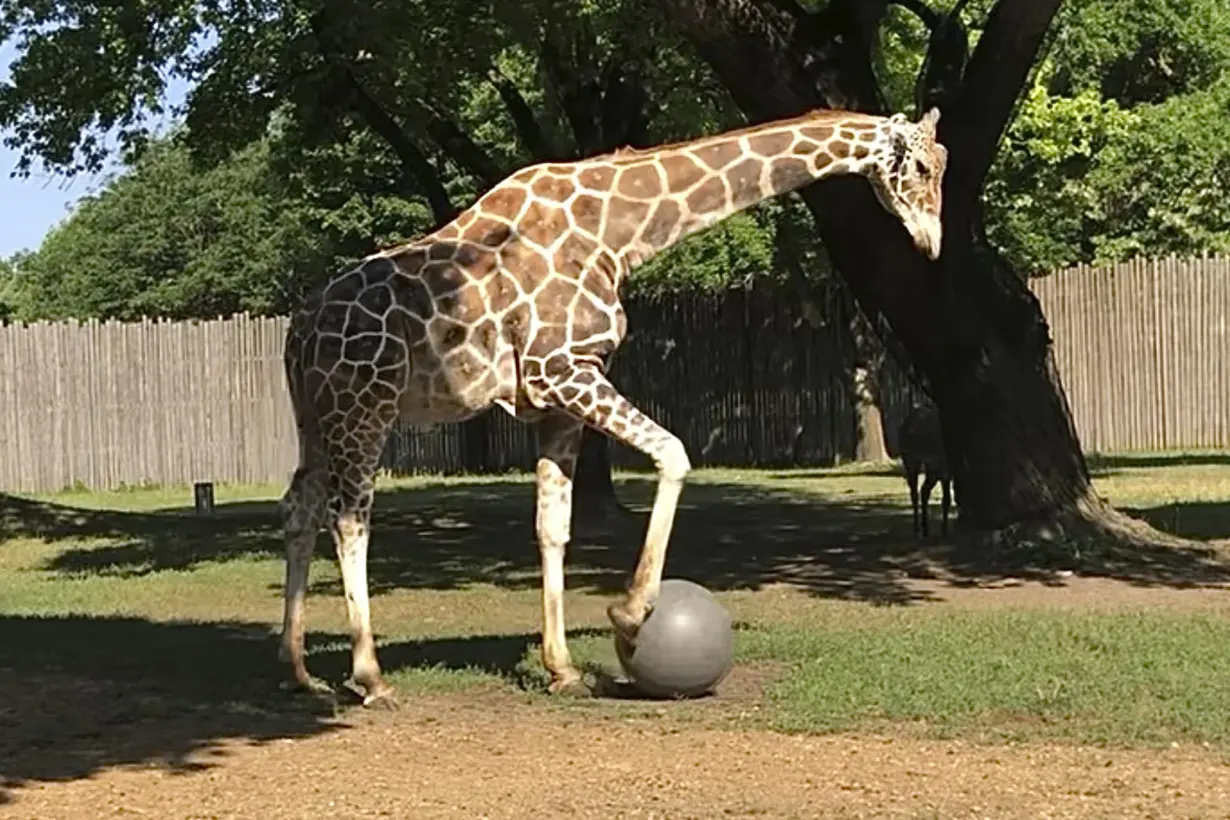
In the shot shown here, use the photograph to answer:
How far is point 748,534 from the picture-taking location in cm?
2095

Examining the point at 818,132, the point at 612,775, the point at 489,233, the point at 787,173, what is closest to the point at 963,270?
the point at 818,132

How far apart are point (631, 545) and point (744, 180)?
8702 millimetres

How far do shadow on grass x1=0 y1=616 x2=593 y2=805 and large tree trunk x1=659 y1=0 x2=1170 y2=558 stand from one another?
5.08 metres

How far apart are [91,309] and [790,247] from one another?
28412 mm

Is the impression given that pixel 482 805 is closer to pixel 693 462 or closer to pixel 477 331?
pixel 477 331

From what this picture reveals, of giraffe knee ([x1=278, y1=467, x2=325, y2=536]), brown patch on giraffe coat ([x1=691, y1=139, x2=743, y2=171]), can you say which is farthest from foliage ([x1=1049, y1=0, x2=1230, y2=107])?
giraffe knee ([x1=278, y1=467, x2=325, y2=536])

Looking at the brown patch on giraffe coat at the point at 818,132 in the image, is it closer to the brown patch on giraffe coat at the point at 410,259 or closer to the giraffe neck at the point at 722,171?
the giraffe neck at the point at 722,171

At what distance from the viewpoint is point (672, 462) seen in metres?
11.0

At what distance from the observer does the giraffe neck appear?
11758mm

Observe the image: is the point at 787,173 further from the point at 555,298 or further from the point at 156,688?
the point at 156,688

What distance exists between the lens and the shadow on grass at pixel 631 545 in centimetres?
1675

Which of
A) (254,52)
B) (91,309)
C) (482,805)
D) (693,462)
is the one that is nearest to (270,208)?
(91,309)

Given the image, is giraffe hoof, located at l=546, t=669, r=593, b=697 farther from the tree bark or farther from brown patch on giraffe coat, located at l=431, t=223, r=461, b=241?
the tree bark

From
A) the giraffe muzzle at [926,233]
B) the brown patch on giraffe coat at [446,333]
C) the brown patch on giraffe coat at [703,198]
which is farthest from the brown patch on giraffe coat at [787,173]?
the brown patch on giraffe coat at [446,333]
